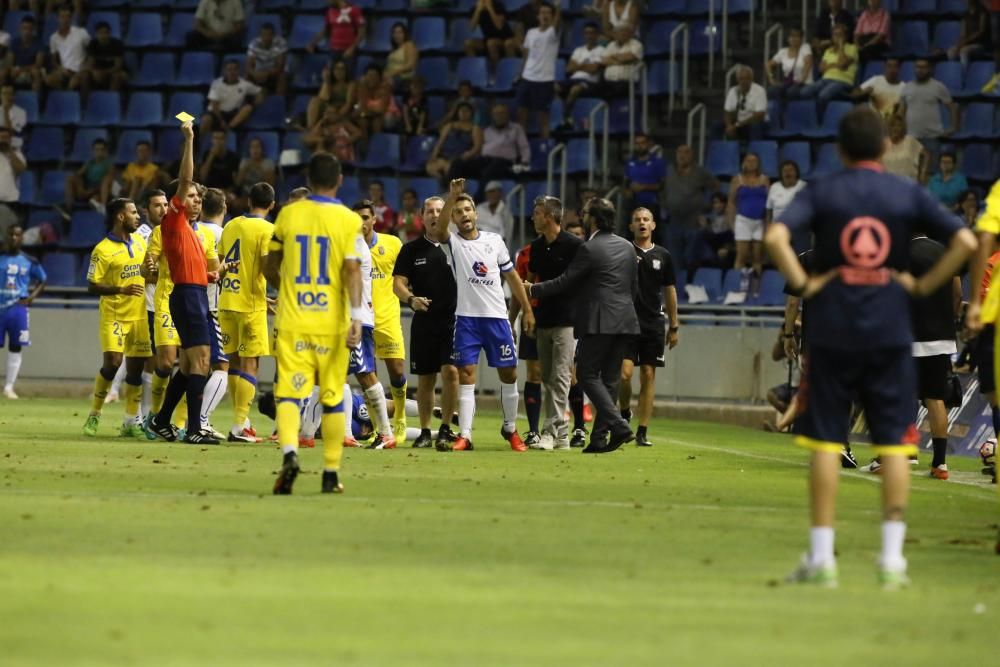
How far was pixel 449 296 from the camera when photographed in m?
17.0

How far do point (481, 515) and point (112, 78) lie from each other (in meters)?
22.3

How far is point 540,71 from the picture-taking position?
2834cm

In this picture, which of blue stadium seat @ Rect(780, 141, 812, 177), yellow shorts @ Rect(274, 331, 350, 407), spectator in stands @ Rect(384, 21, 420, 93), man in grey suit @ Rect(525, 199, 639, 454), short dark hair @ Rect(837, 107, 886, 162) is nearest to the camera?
short dark hair @ Rect(837, 107, 886, 162)

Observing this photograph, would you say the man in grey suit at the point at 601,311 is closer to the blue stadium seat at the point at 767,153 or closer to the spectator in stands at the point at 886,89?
the spectator in stands at the point at 886,89

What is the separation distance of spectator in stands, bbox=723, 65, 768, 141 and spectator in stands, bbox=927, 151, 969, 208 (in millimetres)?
3545

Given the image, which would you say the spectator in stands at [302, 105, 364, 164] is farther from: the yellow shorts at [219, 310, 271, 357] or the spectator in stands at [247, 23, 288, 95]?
the yellow shorts at [219, 310, 271, 357]

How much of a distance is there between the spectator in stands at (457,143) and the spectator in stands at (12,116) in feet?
24.5

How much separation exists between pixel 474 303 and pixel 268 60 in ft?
49.2

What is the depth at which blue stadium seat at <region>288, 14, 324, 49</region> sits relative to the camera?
31250 mm

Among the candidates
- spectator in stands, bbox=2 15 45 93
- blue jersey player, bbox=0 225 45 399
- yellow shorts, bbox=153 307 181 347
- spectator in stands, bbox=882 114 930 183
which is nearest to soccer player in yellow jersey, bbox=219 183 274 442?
yellow shorts, bbox=153 307 181 347

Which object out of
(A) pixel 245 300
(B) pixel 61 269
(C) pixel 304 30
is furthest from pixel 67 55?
(A) pixel 245 300

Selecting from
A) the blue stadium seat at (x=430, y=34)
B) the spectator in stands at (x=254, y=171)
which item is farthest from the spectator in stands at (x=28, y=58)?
the blue stadium seat at (x=430, y=34)

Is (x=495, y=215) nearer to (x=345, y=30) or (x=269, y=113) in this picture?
(x=345, y=30)

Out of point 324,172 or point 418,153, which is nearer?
point 324,172
